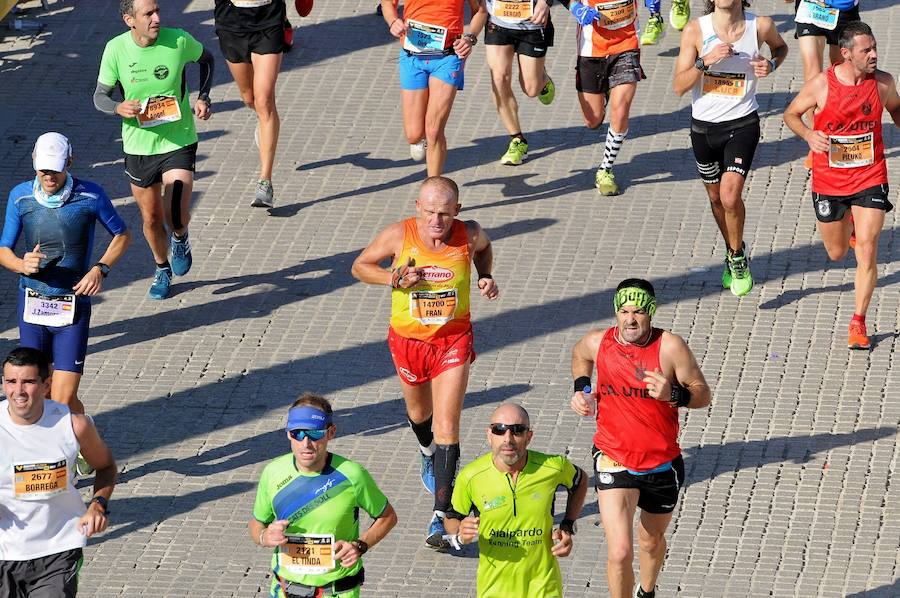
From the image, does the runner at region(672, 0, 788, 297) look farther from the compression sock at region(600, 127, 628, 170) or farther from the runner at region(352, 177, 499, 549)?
the runner at region(352, 177, 499, 549)

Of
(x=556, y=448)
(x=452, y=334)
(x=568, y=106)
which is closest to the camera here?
(x=452, y=334)

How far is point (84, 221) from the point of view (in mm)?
10078

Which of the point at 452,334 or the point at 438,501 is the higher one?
the point at 452,334

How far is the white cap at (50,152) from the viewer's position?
32.2 feet

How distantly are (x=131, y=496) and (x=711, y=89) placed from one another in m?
4.47

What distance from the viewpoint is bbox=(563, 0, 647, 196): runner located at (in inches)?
510

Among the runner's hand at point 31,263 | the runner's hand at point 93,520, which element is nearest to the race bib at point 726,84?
the runner's hand at point 31,263

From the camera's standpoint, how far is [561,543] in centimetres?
785

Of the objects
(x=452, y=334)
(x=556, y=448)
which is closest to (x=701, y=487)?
(x=556, y=448)

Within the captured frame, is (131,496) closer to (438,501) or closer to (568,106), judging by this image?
(438,501)

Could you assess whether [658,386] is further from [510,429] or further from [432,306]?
[432,306]

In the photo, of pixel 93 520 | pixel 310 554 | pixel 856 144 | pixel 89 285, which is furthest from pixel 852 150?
pixel 93 520

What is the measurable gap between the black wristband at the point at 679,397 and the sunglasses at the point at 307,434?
1650 mm

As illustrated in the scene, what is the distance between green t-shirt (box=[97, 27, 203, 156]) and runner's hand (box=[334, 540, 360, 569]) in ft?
16.0
